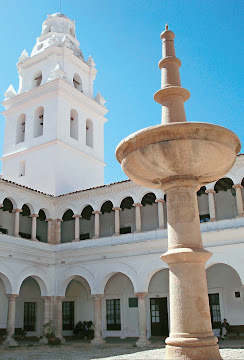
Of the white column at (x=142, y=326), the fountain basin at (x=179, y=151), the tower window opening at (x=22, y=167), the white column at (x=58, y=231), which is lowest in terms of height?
the white column at (x=142, y=326)

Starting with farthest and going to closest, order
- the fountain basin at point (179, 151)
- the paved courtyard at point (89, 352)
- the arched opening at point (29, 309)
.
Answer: the arched opening at point (29, 309) → the paved courtyard at point (89, 352) → the fountain basin at point (179, 151)

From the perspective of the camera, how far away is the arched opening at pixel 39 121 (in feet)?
78.0

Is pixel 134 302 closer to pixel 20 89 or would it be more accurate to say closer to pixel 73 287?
pixel 73 287

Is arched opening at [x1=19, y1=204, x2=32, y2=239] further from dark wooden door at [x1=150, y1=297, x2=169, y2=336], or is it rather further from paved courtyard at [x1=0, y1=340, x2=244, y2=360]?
dark wooden door at [x1=150, y1=297, x2=169, y2=336]

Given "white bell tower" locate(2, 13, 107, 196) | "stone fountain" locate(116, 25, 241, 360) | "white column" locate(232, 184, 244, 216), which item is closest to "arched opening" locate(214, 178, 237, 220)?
"white column" locate(232, 184, 244, 216)

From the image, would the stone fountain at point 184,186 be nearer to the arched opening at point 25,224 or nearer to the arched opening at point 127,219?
the arched opening at point 127,219

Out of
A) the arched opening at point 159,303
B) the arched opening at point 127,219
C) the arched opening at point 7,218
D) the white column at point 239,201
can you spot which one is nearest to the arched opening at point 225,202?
the white column at point 239,201

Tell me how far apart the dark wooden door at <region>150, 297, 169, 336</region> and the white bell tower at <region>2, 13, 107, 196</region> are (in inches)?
286

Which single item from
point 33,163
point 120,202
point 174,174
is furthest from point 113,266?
point 174,174

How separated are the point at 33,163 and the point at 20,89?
5.54m

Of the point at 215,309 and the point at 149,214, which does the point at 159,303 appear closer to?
the point at 215,309

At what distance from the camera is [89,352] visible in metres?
14.3

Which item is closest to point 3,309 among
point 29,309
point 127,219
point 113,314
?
point 29,309

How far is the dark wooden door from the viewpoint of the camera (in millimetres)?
18969
